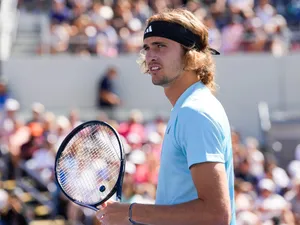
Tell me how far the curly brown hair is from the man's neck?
0.12 feet

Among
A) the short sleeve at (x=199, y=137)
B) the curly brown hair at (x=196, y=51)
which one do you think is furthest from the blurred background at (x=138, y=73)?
the short sleeve at (x=199, y=137)

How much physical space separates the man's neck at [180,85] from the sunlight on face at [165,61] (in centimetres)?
3

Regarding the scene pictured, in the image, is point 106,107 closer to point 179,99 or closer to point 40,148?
point 40,148

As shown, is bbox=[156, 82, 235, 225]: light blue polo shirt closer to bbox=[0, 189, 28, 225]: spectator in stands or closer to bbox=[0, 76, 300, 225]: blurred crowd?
bbox=[0, 76, 300, 225]: blurred crowd

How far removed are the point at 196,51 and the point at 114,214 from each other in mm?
789

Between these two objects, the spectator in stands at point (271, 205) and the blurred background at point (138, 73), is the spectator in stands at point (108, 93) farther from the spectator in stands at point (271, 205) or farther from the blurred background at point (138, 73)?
the spectator in stands at point (271, 205)

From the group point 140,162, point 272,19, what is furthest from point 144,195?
point 272,19

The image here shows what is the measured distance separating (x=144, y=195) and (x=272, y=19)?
8.41 meters

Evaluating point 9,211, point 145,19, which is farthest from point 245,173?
point 145,19

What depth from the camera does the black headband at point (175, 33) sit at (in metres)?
3.44

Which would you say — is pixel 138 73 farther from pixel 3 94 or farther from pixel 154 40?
pixel 154 40

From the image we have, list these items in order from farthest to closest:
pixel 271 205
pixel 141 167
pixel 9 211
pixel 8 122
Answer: pixel 8 122
pixel 271 205
pixel 141 167
pixel 9 211

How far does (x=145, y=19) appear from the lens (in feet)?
51.8

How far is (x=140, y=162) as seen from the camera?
10.8 m
